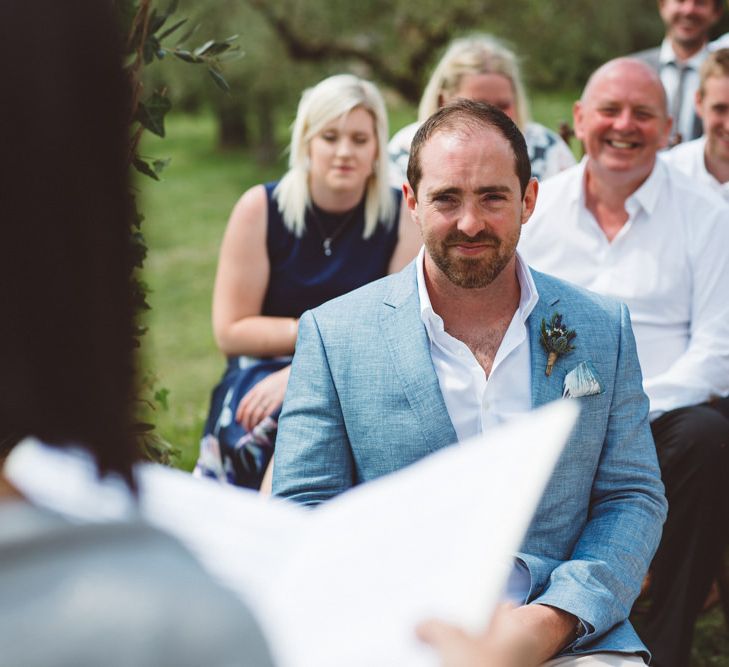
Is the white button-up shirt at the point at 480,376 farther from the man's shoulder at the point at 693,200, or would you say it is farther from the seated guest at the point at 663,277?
the man's shoulder at the point at 693,200

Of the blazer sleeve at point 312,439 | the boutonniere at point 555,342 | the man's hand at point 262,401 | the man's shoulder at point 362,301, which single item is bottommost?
the man's hand at point 262,401

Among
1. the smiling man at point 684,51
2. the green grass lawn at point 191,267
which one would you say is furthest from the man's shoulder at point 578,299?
the smiling man at point 684,51

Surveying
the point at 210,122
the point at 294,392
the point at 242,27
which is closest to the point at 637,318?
the point at 294,392

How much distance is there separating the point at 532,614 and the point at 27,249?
1722mm

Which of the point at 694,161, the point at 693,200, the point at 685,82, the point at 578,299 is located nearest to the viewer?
the point at 578,299

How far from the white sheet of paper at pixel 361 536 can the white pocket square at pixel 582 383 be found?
4.65 ft

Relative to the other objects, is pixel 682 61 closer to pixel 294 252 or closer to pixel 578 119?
pixel 578 119

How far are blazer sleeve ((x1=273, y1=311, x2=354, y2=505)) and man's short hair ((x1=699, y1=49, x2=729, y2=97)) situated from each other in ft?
8.76

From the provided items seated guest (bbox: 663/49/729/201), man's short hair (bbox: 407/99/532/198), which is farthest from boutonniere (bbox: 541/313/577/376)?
seated guest (bbox: 663/49/729/201)

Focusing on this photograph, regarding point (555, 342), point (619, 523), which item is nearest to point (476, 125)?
point (555, 342)

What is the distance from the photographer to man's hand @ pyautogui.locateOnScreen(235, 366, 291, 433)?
3.87 m

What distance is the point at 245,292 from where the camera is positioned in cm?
422

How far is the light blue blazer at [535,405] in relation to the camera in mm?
2568

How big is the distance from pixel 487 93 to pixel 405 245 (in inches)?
41.1
